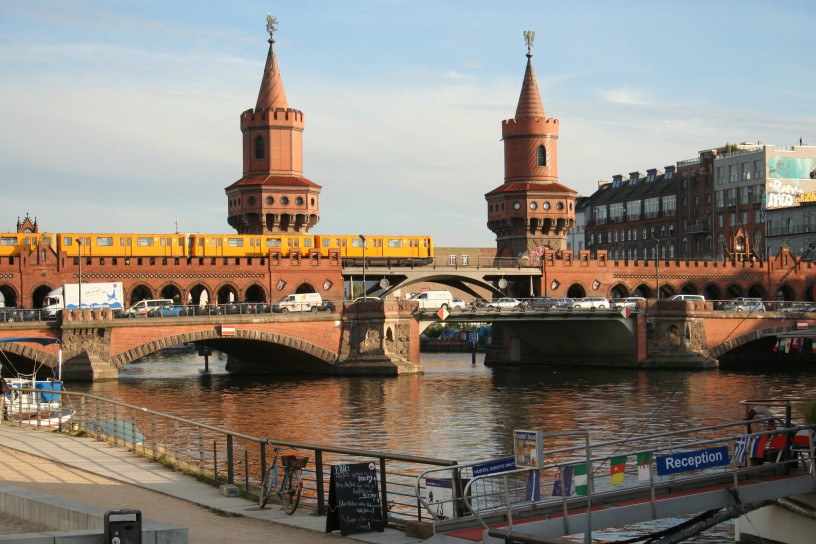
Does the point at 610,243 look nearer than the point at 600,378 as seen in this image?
No

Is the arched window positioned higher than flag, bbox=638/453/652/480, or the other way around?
the arched window

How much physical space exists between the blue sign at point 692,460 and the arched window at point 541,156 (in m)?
92.5

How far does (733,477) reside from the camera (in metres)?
24.9

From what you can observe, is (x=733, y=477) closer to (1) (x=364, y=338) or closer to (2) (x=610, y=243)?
(1) (x=364, y=338)

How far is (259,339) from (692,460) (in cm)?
5778

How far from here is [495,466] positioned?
22.0 metres

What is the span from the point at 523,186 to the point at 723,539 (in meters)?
86.4

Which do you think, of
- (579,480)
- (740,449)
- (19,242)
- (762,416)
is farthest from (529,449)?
(19,242)

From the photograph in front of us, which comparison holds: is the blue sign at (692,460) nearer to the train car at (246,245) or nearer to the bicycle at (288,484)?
the bicycle at (288,484)

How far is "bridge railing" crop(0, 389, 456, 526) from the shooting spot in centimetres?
2248

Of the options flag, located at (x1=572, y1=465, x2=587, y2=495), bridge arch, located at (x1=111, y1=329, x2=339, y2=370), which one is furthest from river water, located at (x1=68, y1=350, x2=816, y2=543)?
flag, located at (x1=572, y1=465, x2=587, y2=495)

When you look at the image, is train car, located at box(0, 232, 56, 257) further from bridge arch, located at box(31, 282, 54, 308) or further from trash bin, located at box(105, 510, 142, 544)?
trash bin, located at box(105, 510, 142, 544)

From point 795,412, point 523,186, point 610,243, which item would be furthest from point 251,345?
point 610,243

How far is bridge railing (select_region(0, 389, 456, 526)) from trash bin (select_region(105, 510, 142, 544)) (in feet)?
17.2
